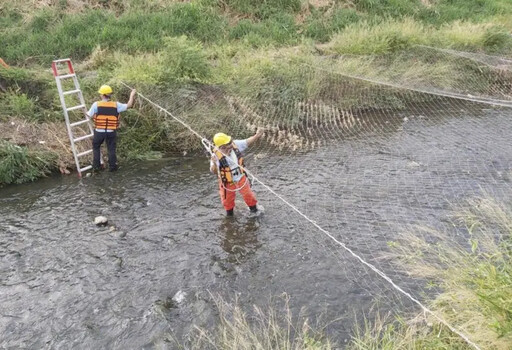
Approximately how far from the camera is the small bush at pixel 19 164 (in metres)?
8.48

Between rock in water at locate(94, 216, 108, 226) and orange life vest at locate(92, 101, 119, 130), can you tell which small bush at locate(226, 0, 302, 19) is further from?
rock in water at locate(94, 216, 108, 226)

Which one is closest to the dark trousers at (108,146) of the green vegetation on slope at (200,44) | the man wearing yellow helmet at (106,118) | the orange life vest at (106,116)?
the man wearing yellow helmet at (106,118)

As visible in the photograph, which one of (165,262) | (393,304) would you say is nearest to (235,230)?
(165,262)

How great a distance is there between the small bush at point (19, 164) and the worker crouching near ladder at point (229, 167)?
429 centimetres

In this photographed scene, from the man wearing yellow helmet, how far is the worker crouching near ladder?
3024 millimetres

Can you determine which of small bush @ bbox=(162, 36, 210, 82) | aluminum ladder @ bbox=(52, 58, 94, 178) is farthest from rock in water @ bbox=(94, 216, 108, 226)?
small bush @ bbox=(162, 36, 210, 82)

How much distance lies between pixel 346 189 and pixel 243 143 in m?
2.10

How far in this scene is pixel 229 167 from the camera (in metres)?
6.33

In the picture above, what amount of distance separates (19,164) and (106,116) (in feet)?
6.40

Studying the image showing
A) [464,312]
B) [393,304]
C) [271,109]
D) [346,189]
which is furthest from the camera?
[271,109]

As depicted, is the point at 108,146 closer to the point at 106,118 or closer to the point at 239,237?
the point at 106,118

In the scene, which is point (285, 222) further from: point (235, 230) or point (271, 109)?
point (271, 109)

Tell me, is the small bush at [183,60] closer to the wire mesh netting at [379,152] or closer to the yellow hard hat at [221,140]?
the wire mesh netting at [379,152]

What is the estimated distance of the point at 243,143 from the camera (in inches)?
258
